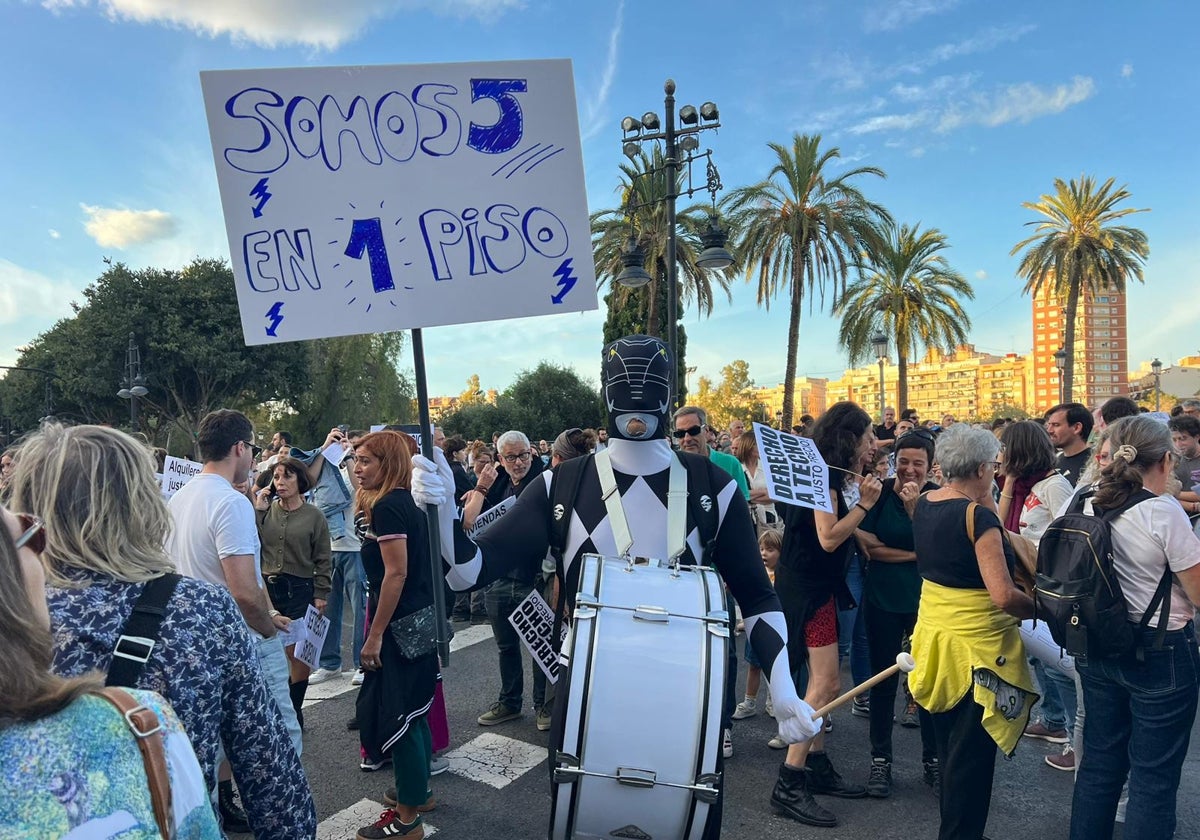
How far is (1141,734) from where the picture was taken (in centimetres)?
292

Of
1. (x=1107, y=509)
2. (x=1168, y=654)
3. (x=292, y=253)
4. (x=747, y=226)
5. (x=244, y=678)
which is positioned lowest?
(x=1168, y=654)

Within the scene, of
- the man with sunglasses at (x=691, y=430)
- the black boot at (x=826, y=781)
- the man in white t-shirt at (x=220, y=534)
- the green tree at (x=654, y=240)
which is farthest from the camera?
the green tree at (x=654, y=240)

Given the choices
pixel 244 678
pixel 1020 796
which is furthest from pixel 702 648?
pixel 1020 796

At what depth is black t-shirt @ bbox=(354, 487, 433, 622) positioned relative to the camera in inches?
145

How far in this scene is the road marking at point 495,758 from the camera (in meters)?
4.35

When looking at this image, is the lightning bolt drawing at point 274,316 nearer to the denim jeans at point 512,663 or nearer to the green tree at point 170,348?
the denim jeans at point 512,663

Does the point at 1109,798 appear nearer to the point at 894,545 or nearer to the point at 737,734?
the point at 894,545

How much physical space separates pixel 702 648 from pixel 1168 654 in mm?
2122

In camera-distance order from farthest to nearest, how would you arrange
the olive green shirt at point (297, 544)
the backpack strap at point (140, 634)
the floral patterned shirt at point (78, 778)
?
the olive green shirt at point (297, 544), the backpack strap at point (140, 634), the floral patterned shirt at point (78, 778)

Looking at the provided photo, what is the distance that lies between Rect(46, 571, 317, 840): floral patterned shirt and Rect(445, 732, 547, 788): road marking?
2.79 metres

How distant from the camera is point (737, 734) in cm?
491

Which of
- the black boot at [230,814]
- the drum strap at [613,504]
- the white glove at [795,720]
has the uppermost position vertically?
the drum strap at [613,504]

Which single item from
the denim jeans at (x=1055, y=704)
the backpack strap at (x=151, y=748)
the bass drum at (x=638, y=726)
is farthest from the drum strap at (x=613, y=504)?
the denim jeans at (x=1055, y=704)

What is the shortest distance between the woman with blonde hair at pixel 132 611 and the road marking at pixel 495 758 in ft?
9.19
